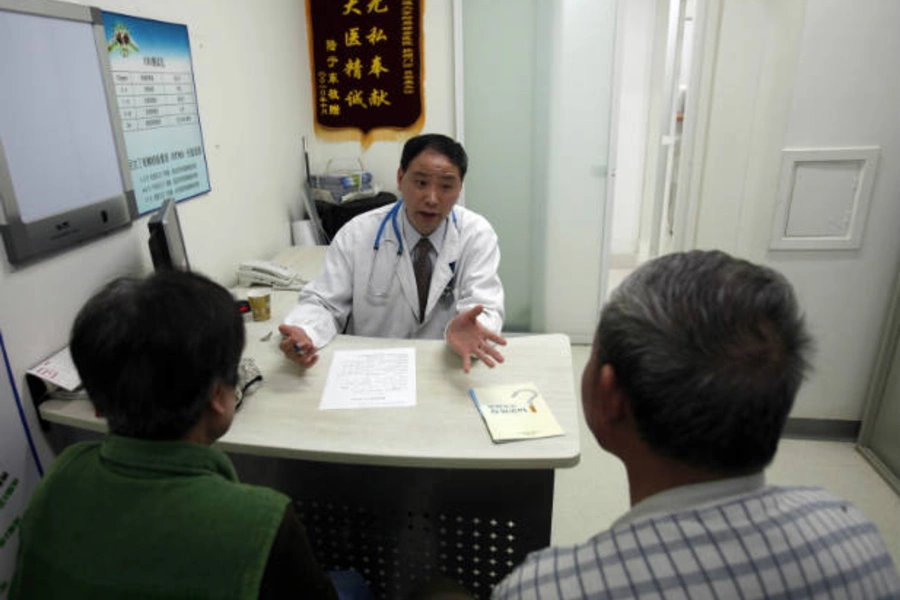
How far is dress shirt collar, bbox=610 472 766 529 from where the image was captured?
642 mm

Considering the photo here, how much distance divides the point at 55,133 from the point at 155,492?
3.84ft

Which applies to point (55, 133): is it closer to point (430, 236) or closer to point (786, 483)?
point (430, 236)

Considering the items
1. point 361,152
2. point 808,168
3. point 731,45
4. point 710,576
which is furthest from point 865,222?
point 361,152

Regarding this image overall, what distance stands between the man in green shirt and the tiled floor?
1479 mm

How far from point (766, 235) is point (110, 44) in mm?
2529

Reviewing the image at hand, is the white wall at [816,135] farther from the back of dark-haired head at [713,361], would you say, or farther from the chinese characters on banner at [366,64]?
the back of dark-haired head at [713,361]

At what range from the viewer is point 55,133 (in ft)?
4.69

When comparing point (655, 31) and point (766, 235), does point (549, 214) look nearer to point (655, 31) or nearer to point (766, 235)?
point (766, 235)

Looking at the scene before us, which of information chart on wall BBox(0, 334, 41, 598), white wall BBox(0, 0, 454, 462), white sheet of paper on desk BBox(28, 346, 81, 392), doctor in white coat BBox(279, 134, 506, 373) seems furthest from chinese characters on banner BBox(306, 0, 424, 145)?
information chart on wall BBox(0, 334, 41, 598)

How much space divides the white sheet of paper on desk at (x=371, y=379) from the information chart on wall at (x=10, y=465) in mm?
706

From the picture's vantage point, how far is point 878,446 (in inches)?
95.7

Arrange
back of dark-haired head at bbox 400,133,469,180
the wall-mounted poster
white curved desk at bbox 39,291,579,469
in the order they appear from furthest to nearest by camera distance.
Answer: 1. back of dark-haired head at bbox 400,133,469,180
2. the wall-mounted poster
3. white curved desk at bbox 39,291,579,469

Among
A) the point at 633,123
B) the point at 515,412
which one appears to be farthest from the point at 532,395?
the point at 633,123

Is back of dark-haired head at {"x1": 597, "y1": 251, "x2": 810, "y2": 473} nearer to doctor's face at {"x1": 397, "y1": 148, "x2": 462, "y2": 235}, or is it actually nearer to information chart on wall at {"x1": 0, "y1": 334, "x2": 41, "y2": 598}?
doctor's face at {"x1": 397, "y1": 148, "x2": 462, "y2": 235}
